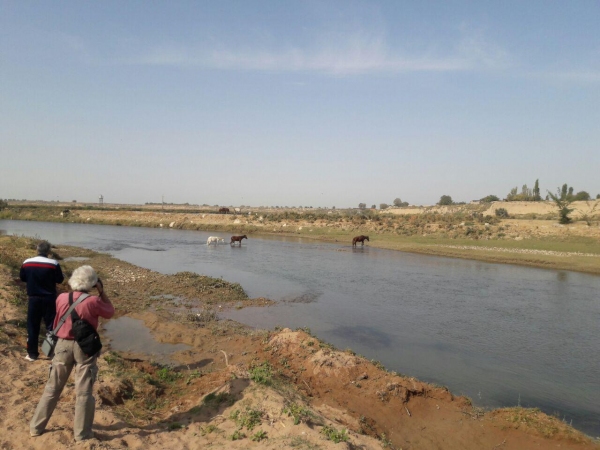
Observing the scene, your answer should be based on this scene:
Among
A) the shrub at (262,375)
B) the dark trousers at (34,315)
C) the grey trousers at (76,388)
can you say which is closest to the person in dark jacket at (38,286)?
the dark trousers at (34,315)

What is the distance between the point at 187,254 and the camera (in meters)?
31.1

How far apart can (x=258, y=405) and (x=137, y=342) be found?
5867 millimetres

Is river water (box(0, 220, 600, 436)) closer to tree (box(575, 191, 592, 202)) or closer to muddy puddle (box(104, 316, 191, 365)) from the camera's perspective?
muddy puddle (box(104, 316, 191, 365))

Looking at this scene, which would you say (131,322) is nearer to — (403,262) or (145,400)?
(145,400)

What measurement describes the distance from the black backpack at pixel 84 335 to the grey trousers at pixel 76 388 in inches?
4.0

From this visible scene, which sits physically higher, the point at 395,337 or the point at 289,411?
the point at 289,411

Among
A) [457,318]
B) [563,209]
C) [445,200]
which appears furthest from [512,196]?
[457,318]

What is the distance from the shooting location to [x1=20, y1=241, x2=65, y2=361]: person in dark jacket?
6.70 m

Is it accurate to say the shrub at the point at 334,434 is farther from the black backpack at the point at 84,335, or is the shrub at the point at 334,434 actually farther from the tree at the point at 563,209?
the tree at the point at 563,209

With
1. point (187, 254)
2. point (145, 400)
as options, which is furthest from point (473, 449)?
point (187, 254)

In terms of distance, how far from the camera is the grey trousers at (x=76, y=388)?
4629 millimetres

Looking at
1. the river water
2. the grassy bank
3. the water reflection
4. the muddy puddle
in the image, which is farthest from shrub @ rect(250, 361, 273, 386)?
the grassy bank

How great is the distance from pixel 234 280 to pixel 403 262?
44.8ft

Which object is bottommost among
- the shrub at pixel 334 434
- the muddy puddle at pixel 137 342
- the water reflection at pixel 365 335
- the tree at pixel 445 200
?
the water reflection at pixel 365 335
